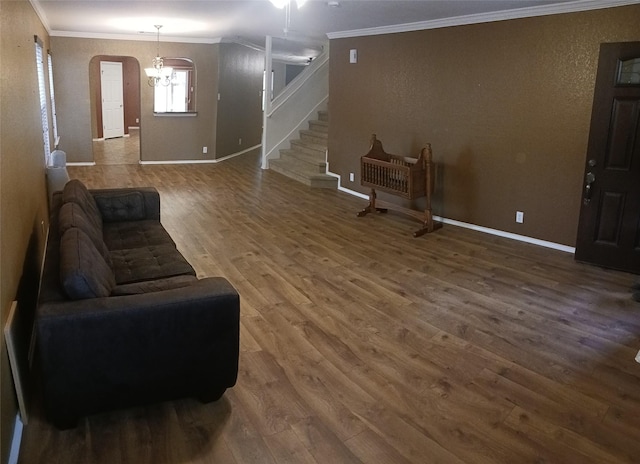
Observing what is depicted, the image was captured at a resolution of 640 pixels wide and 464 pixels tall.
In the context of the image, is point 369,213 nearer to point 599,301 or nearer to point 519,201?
point 519,201

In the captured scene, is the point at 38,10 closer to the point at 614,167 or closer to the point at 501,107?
the point at 501,107

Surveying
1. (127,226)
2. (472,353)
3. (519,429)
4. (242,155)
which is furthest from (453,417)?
(242,155)

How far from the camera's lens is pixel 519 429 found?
241 centimetres

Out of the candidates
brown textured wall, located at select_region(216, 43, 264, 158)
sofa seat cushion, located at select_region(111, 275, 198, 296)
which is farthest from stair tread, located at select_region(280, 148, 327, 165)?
sofa seat cushion, located at select_region(111, 275, 198, 296)

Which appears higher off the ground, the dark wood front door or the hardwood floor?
the dark wood front door

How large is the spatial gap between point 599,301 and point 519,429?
1.95 metres

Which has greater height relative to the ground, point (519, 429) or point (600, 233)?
point (600, 233)

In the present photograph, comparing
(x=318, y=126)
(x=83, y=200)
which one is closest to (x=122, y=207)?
(x=83, y=200)

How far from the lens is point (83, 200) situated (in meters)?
3.64

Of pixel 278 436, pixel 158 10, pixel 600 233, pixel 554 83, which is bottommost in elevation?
pixel 278 436

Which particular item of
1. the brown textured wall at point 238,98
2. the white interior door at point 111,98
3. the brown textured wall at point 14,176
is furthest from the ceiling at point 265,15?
the white interior door at point 111,98

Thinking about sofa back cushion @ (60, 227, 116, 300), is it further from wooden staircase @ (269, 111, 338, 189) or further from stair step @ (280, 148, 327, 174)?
stair step @ (280, 148, 327, 174)

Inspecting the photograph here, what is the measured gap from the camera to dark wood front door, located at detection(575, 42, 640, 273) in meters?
4.32

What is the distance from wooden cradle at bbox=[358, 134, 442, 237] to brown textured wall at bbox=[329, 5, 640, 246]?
1.51 ft
